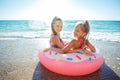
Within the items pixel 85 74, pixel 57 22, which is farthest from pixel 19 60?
pixel 85 74

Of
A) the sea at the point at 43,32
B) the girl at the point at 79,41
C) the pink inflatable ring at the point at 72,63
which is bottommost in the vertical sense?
the sea at the point at 43,32

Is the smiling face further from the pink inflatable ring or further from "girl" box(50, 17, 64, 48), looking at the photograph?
"girl" box(50, 17, 64, 48)

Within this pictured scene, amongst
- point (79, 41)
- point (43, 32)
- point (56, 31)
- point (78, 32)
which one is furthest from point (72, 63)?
point (43, 32)

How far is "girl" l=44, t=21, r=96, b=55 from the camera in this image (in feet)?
11.7

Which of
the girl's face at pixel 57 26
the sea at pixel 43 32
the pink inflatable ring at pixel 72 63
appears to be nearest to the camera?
the pink inflatable ring at pixel 72 63

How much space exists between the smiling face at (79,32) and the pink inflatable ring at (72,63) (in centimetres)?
45

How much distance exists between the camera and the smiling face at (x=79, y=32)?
354 centimetres

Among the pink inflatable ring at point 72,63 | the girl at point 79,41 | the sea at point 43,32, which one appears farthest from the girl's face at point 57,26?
the sea at point 43,32

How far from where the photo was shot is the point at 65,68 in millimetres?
3531

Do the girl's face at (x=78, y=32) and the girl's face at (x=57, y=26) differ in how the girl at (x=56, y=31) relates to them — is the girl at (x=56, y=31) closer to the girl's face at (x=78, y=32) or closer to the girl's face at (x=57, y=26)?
the girl's face at (x=57, y=26)

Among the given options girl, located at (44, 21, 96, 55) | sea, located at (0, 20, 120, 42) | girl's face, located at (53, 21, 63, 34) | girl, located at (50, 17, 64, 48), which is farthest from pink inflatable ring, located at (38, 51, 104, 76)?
sea, located at (0, 20, 120, 42)

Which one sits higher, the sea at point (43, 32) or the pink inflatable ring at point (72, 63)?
the pink inflatable ring at point (72, 63)

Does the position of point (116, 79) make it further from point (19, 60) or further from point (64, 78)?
point (19, 60)

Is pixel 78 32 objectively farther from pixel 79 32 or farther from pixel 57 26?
pixel 57 26
